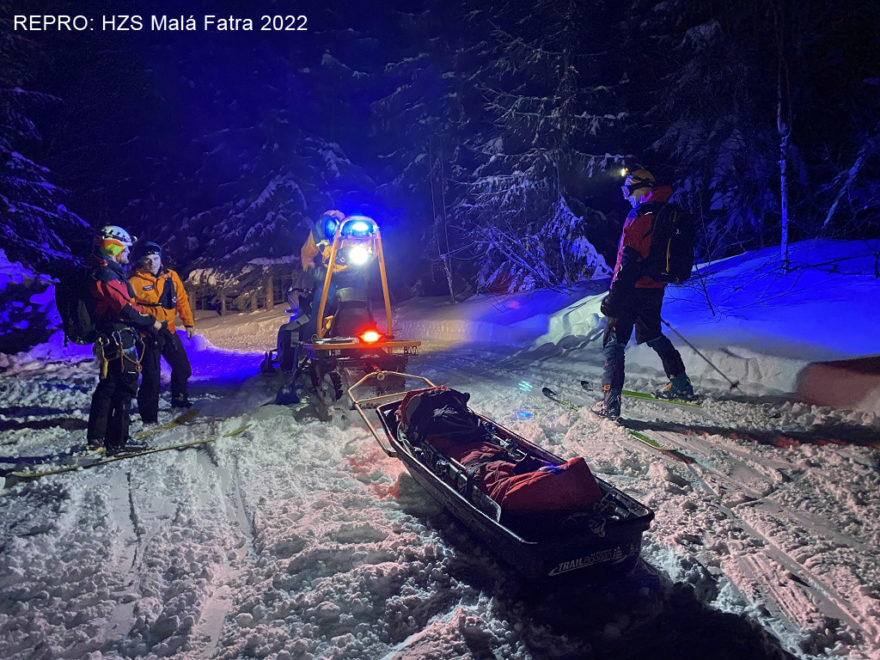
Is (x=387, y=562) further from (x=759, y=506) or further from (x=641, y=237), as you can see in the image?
(x=641, y=237)

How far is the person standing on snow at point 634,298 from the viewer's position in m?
5.27

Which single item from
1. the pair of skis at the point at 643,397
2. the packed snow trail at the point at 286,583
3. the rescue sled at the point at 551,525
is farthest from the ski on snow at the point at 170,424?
the pair of skis at the point at 643,397

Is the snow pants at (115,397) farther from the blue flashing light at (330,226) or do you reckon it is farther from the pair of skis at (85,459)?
the blue flashing light at (330,226)

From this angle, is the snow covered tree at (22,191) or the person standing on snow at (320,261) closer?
the person standing on snow at (320,261)

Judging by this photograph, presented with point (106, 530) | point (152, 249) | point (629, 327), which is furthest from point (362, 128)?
point (106, 530)

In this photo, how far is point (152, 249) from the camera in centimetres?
600

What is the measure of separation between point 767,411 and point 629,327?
1667mm

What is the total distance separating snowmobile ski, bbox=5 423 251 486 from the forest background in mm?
10954

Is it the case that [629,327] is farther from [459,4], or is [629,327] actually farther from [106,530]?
[459,4]

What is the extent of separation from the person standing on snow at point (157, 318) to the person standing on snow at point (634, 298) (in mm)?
5165

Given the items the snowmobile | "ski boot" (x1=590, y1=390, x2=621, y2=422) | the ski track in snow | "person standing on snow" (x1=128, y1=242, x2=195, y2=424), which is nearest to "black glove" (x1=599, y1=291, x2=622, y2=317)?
"ski boot" (x1=590, y1=390, x2=621, y2=422)

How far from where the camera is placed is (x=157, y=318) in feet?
20.0

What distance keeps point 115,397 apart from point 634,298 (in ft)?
18.2

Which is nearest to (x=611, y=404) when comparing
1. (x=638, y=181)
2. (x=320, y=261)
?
(x=638, y=181)
